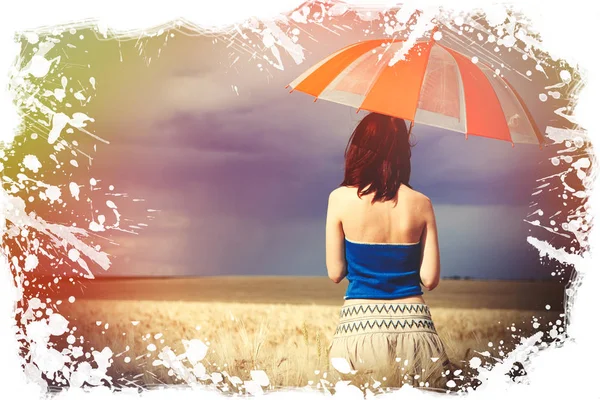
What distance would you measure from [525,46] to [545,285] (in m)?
1.97

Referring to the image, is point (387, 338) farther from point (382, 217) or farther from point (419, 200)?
point (419, 200)

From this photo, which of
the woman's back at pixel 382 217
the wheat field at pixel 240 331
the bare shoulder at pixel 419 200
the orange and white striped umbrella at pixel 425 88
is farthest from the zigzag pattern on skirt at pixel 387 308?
the orange and white striped umbrella at pixel 425 88

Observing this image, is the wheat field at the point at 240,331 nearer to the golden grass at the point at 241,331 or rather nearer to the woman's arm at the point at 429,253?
the golden grass at the point at 241,331

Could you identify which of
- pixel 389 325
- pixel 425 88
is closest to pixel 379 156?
pixel 425 88

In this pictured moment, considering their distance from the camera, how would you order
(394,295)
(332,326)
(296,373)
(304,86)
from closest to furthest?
(394,295)
(304,86)
(296,373)
(332,326)

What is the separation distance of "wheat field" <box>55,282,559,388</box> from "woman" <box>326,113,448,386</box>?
0.93 m

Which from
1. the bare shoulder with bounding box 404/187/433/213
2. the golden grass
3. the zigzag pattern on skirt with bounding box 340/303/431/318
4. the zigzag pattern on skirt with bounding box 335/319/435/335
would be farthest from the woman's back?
the golden grass

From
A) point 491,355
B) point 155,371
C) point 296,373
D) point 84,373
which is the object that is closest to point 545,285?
point 491,355

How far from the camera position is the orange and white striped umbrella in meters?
4.75

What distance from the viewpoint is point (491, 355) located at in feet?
19.2

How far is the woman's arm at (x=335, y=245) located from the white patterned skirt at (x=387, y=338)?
24cm

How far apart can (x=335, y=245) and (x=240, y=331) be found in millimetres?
1622

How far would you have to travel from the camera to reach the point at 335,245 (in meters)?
4.73

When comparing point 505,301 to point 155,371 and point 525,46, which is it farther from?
point 155,371
